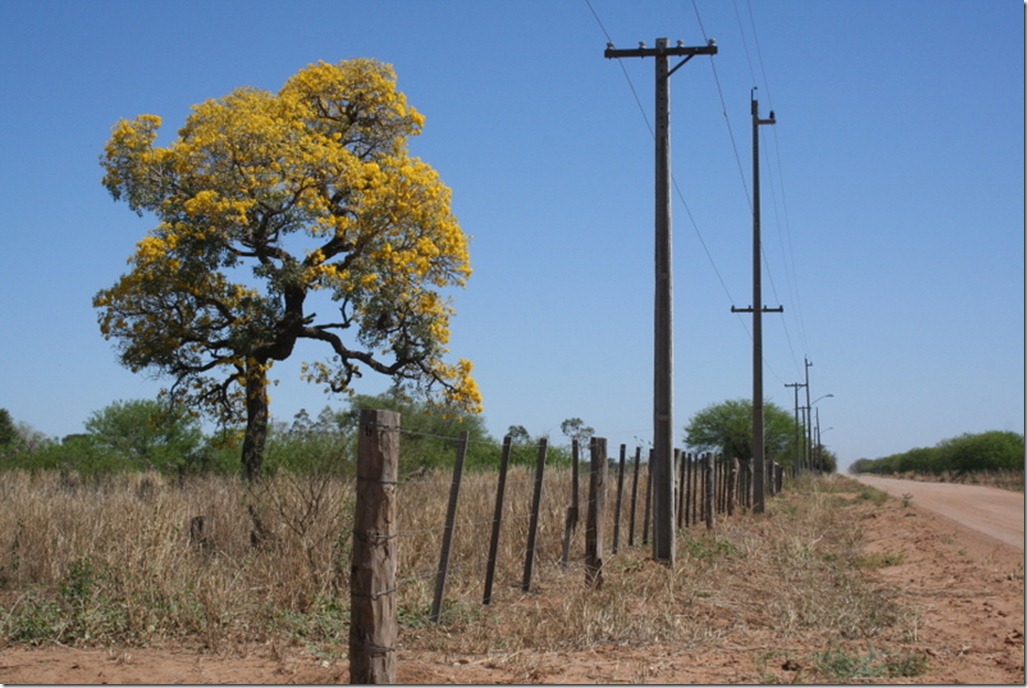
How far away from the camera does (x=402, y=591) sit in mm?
10938

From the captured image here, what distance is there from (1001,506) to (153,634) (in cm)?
3374

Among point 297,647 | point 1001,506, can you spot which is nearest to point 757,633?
point 297,647

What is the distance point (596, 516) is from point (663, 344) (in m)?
3.26

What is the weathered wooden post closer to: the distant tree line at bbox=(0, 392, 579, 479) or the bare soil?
the distant tree line at bbox=(0, 392, 579, 479)

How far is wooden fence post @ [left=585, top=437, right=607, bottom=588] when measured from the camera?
13438 mm

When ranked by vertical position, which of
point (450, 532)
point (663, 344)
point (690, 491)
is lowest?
point (450, 532)

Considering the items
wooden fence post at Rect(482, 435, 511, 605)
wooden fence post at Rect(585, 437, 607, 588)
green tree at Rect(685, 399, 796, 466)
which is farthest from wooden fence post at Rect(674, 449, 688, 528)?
green tree at Rect(685, 399, 796, 466)

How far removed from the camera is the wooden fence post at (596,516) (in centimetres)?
1344

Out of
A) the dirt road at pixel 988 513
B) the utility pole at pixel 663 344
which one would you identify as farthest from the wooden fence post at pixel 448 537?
the dirt road at pixel 988 513

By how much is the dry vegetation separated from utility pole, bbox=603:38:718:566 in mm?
599

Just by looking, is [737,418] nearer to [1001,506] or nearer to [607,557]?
[1001,506]

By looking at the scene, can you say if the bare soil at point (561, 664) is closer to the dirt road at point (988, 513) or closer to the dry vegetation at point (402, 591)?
the dry vegetation at point (402, 591)

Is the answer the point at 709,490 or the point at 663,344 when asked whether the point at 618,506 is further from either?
the point at 709,490

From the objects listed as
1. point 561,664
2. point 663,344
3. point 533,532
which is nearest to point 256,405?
point 663,344
